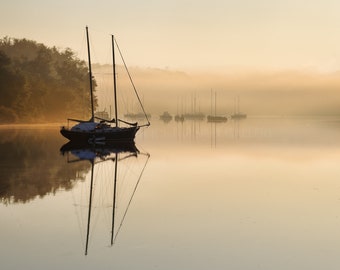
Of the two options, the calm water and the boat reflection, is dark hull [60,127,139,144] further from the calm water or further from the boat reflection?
the calm water

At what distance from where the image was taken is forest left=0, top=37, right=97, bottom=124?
88750 millimetres

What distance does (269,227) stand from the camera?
14414 mm

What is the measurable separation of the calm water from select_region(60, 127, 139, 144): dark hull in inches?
751

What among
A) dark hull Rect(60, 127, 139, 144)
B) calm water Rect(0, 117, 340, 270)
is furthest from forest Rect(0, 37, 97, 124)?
calm water Rect(0, 117, 340, 270)

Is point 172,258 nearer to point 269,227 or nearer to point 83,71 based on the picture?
point 269,227

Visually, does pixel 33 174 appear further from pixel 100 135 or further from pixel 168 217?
pixel 100 135

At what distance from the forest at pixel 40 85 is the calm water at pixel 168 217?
2476 inches

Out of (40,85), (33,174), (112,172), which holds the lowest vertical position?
(112,172)

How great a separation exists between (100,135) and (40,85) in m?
54.8

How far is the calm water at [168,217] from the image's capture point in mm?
11422

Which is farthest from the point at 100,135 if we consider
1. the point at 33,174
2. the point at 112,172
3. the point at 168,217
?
the point at 168,217

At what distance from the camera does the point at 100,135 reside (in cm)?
5000

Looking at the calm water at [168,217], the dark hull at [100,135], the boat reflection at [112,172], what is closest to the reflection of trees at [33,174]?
the calm water at [168,217]

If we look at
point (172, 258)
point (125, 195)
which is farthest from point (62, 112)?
point (172, 258)
